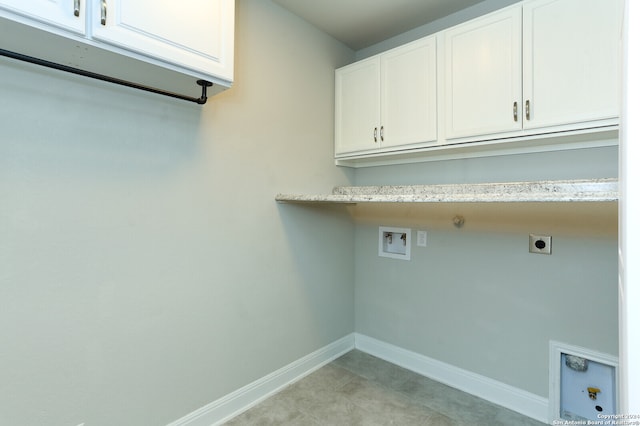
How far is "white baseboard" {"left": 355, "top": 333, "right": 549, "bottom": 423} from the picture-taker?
6.17 ft

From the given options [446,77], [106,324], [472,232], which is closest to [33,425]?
[106,324]

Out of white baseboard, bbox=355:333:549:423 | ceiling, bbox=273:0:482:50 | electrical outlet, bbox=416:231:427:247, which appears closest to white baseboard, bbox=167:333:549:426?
white baseboard, bbox=355:333:549:423

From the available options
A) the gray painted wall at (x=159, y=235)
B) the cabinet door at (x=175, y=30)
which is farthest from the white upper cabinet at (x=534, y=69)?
the cabinet door at (x=175, y=30)

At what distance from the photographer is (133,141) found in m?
1.49

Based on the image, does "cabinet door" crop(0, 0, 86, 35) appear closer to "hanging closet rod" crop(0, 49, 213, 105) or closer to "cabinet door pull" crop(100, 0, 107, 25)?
"cabinet door pull" crop(100, 0, 107, 25)

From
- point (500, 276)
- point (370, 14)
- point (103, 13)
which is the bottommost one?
point (500, 276)

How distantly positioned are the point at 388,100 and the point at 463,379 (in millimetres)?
2004

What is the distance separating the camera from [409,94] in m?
2.10

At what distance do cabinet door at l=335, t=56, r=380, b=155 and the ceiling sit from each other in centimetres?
28

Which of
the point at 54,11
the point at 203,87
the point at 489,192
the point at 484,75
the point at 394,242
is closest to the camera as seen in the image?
the point at 54,11

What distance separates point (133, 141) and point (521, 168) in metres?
2.16

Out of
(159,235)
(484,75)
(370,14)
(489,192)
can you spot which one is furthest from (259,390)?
(370,14)

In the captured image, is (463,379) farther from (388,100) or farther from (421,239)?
(388,100)

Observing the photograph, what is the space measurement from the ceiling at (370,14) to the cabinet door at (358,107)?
0.91 feet
